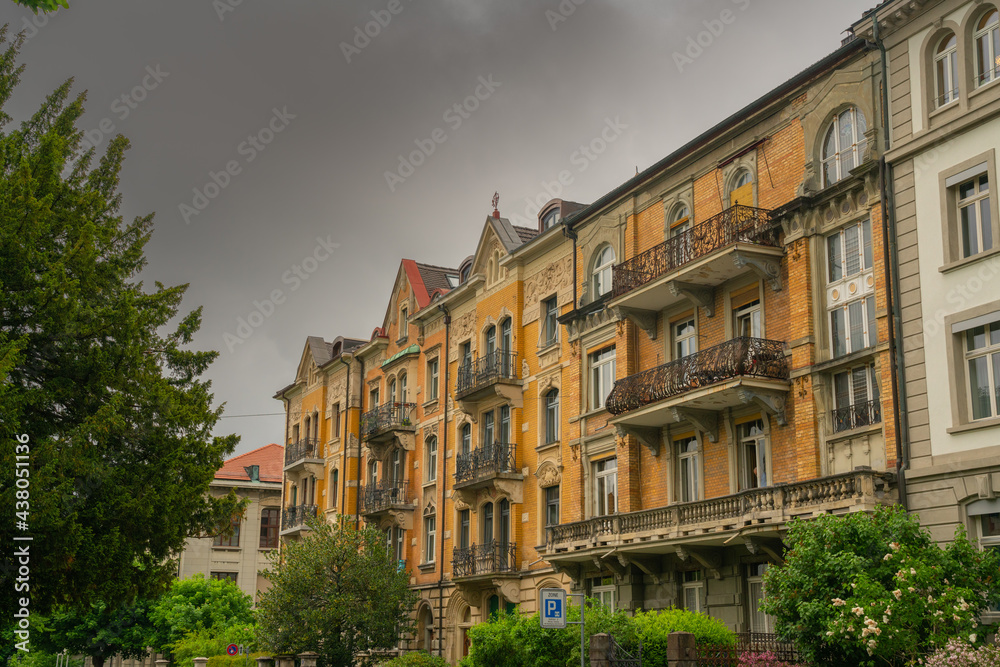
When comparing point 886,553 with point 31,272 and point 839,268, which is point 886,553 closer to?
point 839,268

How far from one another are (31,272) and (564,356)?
17356 millimetres

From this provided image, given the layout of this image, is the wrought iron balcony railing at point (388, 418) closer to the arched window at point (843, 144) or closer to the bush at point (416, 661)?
the bush at point (416, 661)

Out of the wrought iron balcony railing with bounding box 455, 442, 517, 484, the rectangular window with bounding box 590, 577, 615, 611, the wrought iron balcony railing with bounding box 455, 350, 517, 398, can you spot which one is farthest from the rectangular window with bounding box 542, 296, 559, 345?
the rectangular window with bounding box 590, 577, 615, 611

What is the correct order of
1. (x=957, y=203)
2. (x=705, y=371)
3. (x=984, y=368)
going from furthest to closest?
(x=705, y=371), (x=957, y=203), (x=984, y=368)

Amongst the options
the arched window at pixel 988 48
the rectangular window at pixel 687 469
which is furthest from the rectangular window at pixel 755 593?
the arched window at pixel 988 48

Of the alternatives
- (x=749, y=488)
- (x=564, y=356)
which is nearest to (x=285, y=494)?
(x=564, y=356)

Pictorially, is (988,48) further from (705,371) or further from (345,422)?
(345,422)

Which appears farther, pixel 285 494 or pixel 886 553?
pixel 285 494

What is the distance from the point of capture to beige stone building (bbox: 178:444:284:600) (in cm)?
6688

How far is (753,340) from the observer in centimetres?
2534

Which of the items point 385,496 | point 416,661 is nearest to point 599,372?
point 416,661

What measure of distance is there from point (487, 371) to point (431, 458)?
735 cm

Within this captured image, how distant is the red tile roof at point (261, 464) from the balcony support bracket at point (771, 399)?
4877 cm

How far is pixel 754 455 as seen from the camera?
26281 mm
